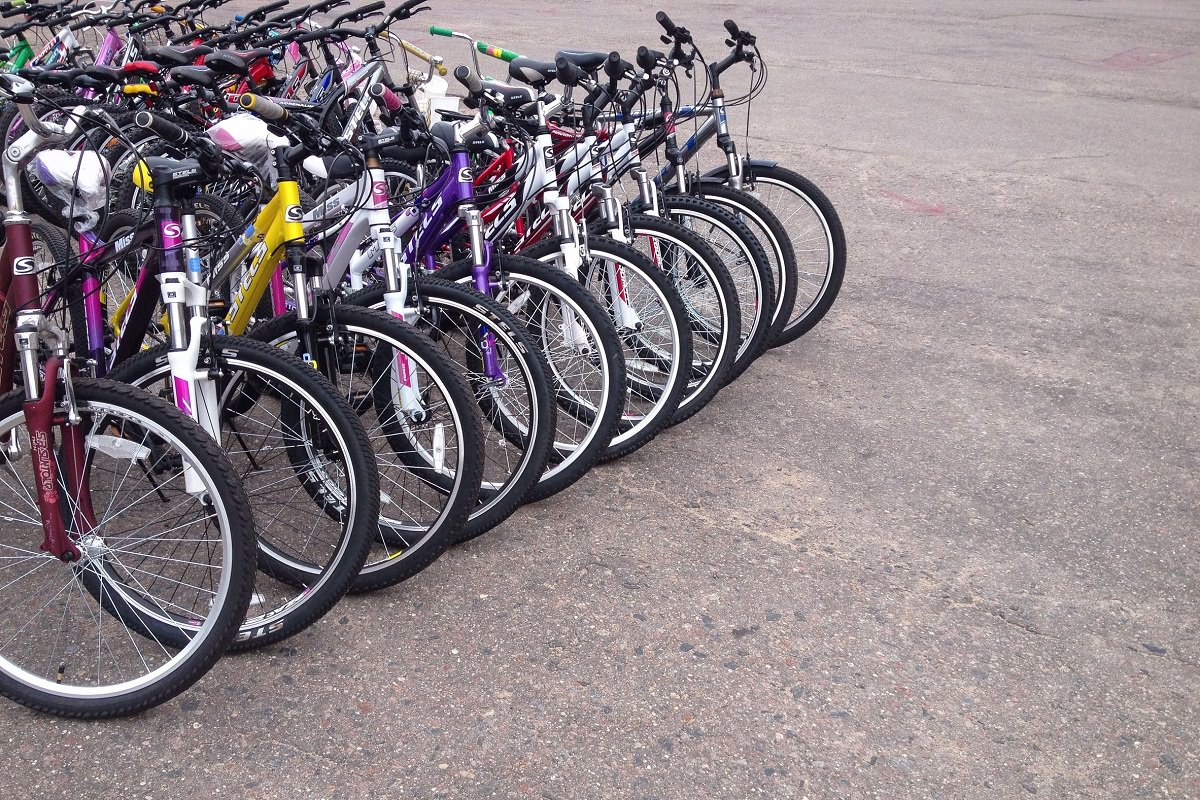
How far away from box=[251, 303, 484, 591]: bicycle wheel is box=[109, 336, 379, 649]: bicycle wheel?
0.13 metres

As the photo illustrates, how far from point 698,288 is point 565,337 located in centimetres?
71

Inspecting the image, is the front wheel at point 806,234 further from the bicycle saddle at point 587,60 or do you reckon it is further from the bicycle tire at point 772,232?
the bicycle saddle at point 587,60

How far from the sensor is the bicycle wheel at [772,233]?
14.8 ft

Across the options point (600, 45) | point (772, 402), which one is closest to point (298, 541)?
point (772, 402)

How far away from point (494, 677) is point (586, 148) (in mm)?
2028

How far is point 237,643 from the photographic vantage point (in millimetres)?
2971

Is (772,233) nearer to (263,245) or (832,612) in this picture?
(832,612)

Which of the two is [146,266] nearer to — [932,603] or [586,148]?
[586,148]

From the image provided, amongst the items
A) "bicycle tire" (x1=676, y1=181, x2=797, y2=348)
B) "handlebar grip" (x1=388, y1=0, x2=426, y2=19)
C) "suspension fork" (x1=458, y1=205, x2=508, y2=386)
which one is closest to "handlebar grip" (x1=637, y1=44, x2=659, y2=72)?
"bicycle tire" (x1=676, y1=181, x2=797, y2=348)

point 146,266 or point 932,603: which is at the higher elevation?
point 146,266

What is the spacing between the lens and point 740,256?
14.4 feet

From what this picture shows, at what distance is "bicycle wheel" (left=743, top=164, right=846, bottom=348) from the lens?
4844mm

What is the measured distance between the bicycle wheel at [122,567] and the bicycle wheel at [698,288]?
184 centimetres

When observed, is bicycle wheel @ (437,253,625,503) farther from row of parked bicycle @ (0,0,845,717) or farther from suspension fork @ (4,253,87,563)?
suspension fork @ (4,253,87,563)
